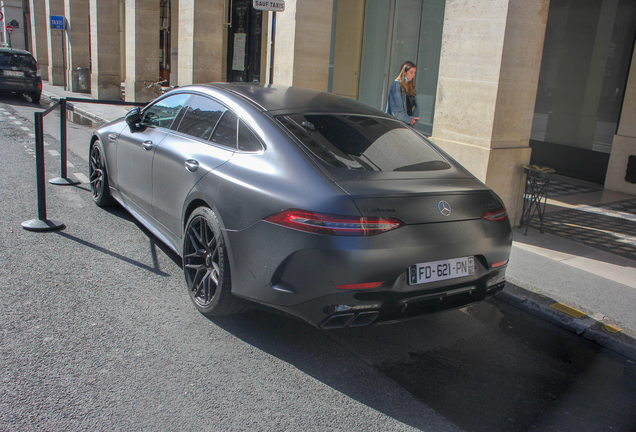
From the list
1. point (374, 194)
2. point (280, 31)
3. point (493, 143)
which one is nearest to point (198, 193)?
point (374, 194)

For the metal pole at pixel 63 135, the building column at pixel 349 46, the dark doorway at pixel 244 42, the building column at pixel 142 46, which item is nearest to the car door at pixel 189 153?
the metal pole at pixel 63 135

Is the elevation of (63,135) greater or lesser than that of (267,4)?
lesser

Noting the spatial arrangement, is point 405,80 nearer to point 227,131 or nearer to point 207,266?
point 227,131

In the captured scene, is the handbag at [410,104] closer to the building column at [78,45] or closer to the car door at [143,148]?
the car door at [143,148]

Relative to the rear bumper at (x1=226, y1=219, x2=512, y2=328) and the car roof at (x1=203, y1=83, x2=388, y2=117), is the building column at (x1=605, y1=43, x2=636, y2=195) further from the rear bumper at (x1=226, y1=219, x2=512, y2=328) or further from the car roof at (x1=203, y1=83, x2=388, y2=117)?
the rear bumper at (x1=226, y1=219, x2=512, y2=328)

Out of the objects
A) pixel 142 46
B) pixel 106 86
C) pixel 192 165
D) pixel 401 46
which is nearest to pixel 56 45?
pixel 106 86

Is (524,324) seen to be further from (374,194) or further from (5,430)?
(5,430)

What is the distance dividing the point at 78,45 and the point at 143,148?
2342 centimetres

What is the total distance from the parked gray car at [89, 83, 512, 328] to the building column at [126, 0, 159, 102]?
15536mm

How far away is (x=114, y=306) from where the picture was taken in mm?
3949

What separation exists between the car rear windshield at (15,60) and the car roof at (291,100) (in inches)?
736

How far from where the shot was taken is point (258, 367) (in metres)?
3.29

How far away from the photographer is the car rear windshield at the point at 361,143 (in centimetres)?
349

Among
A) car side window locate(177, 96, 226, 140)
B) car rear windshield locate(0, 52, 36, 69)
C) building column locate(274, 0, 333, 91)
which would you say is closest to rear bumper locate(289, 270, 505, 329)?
car side window locate(177, 96, 226, 140)
